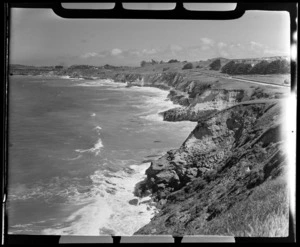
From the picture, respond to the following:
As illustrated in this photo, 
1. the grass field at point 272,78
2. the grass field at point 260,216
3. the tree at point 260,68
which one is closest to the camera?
the grass field at point 260,216

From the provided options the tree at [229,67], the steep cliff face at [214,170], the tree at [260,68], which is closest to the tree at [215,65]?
the tree at [229,67]

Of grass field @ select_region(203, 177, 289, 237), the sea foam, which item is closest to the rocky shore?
grass field @ select_region(203, 177, 289, 237)

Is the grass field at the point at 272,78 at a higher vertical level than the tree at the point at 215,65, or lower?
lower

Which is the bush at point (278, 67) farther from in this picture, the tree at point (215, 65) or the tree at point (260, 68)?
the tree at point (215, 65)

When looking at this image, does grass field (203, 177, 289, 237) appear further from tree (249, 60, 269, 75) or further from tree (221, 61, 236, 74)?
tree (221, 61, 236, 74)

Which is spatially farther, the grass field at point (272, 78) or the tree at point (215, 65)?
the tree at point (215, 65)

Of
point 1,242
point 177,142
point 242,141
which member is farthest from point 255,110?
point 1,242

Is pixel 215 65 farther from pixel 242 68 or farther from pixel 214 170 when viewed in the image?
pixel 214 170

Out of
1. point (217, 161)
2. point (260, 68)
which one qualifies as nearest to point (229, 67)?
point (260, 68)
